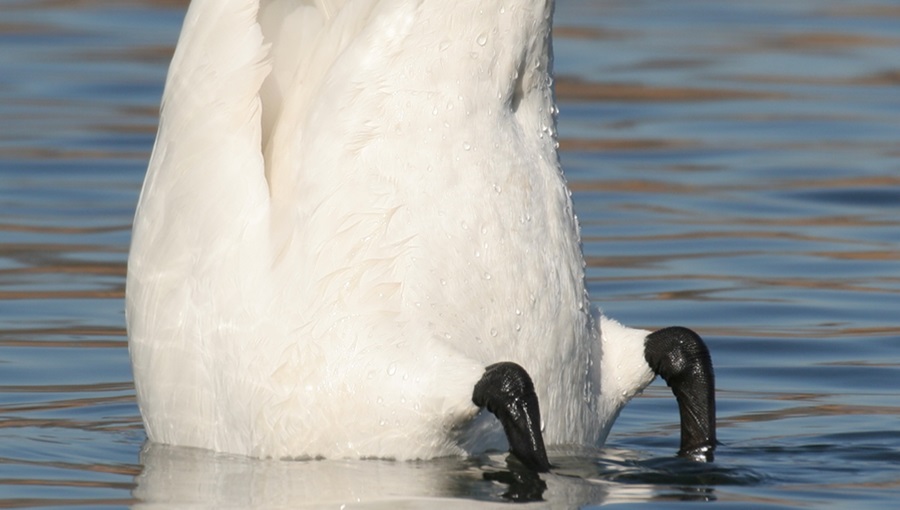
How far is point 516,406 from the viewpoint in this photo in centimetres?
544

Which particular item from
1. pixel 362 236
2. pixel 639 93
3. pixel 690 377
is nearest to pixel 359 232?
pixel 362 236

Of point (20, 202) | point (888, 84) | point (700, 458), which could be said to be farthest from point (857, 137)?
point (700, 458)

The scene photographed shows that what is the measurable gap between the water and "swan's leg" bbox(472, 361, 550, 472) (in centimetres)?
12

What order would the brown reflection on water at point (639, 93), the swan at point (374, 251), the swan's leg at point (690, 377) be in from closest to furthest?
the swan at point (374, 251) → the swan's leg at point (690, 377) → the brown reflection on water at point (639, 93)

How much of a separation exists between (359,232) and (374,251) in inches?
3.0

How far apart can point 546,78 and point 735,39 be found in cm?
1102

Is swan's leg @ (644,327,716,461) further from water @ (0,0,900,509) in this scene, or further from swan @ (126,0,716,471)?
water @ (0,0,900,509)

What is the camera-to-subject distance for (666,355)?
609 centimetres

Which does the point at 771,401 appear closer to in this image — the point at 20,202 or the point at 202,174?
the point at 202,174

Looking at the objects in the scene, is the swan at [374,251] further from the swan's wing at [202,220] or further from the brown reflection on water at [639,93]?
the brown reflection on water at [639,93]

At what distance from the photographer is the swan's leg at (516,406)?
540 centimetres

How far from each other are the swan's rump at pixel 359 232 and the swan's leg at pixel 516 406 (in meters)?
0.05

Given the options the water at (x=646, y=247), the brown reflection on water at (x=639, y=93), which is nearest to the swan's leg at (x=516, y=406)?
the water at (x=646, y=247)

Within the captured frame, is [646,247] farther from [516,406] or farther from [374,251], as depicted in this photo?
[516,406]
